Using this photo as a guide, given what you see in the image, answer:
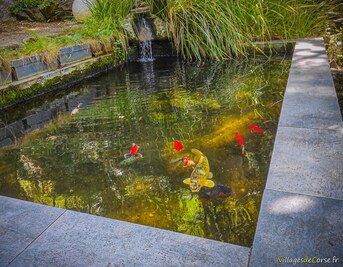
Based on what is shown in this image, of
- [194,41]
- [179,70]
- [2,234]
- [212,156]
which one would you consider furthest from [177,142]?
[194,41]

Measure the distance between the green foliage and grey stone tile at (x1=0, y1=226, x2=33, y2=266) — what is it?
6914 millimetres

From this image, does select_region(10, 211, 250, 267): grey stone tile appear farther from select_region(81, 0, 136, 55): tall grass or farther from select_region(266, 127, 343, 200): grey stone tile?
select_region(81, 0, 136, 55): tall grass

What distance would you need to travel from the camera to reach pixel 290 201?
127 centimetres

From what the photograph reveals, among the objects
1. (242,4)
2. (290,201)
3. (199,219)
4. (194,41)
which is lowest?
(199,219)

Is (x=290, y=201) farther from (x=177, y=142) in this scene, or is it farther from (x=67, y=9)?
(x=67, y=9)

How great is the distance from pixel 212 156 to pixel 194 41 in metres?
2.81

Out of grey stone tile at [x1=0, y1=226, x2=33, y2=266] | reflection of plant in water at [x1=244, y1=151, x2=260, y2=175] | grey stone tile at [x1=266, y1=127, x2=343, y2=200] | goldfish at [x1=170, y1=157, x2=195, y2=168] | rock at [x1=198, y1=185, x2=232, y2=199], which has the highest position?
grey stone tile at [x1=266, y1=127, x2=343, y2=200]

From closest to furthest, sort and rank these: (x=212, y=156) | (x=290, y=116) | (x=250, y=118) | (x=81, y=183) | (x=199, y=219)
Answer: (x=199, y=219) → (x=81, y=183) → (x=212, y=156) → (x=290, y=116) → (x=250, y=118)

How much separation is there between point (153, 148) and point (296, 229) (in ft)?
3.87

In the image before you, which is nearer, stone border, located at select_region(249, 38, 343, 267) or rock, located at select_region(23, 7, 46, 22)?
stone border, located at select_region(249, 38, 343, 267)

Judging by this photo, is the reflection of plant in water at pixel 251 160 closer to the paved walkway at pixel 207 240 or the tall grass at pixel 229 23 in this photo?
the paved walkway at pixel 207 240

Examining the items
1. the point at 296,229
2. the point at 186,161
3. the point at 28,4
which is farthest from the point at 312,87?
the point at 28,4

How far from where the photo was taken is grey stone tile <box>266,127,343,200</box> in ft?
4.43

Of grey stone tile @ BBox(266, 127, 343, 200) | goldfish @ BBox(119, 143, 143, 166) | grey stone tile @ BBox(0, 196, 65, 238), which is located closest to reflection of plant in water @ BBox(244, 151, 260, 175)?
grey stone tile @ BBox(266, 127, 343, 200)
